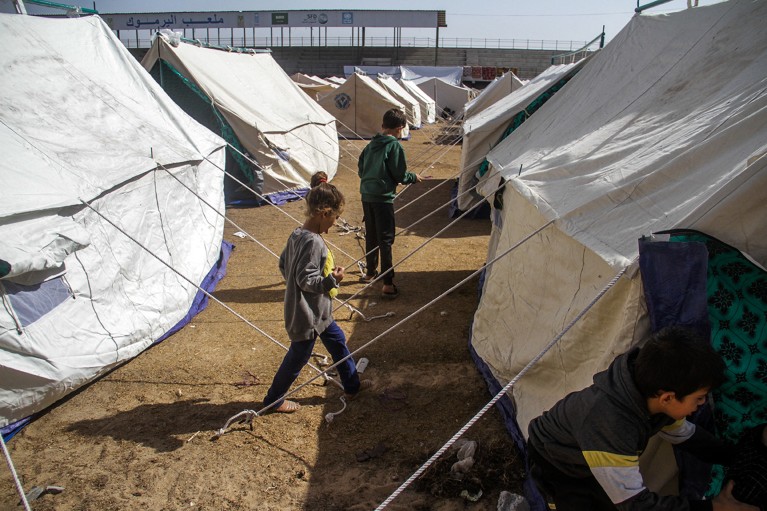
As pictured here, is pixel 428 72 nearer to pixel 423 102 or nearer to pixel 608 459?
pixel 423 102

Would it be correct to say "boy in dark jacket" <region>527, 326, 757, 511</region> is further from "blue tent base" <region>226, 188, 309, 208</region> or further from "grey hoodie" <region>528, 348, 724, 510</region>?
"blue tent base" <region>226, 188, 309, 208</region>

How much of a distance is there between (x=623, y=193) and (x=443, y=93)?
29800mm

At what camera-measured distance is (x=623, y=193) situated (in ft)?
9.28

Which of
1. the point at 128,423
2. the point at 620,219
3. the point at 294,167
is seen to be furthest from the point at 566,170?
the point at 294,167

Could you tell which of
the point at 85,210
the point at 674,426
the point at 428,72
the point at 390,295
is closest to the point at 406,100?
the point at 428,72

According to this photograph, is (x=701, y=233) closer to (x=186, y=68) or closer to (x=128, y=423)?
A: (x=128, y=423)

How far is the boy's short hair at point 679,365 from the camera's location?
1609 millimetres

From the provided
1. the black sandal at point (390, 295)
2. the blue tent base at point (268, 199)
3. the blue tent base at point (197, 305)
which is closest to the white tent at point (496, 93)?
the blue tent base at point (268, 199)

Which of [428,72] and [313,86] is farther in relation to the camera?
[428,72]

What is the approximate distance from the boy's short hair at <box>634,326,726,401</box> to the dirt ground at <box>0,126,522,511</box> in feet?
4.81

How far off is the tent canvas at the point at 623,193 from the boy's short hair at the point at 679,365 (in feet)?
1.86

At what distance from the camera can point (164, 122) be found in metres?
6.13

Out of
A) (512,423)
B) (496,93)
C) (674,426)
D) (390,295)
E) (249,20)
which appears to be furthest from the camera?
(249,20)

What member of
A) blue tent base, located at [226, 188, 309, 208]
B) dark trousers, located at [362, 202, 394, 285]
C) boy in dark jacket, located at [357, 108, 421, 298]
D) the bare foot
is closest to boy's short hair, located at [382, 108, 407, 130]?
boy in dark jacket, located at [357, 108, 421, 298]
